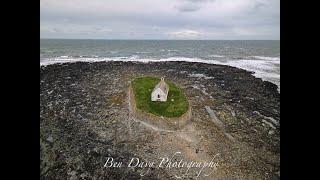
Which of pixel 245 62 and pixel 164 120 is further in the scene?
pixel 245 62

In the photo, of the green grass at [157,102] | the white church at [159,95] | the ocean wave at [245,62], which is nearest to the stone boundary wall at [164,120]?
the green grass at [157,102]

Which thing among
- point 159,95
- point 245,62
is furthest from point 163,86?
point 245,62

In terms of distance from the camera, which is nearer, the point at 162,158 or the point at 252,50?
the point at 162,158

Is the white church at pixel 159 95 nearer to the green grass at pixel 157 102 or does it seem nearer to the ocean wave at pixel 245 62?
the green grass at pixel 157 102

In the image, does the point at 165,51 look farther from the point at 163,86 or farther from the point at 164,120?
the point at 164,120

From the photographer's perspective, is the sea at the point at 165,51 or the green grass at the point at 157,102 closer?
the green grass at the point at 157,102
